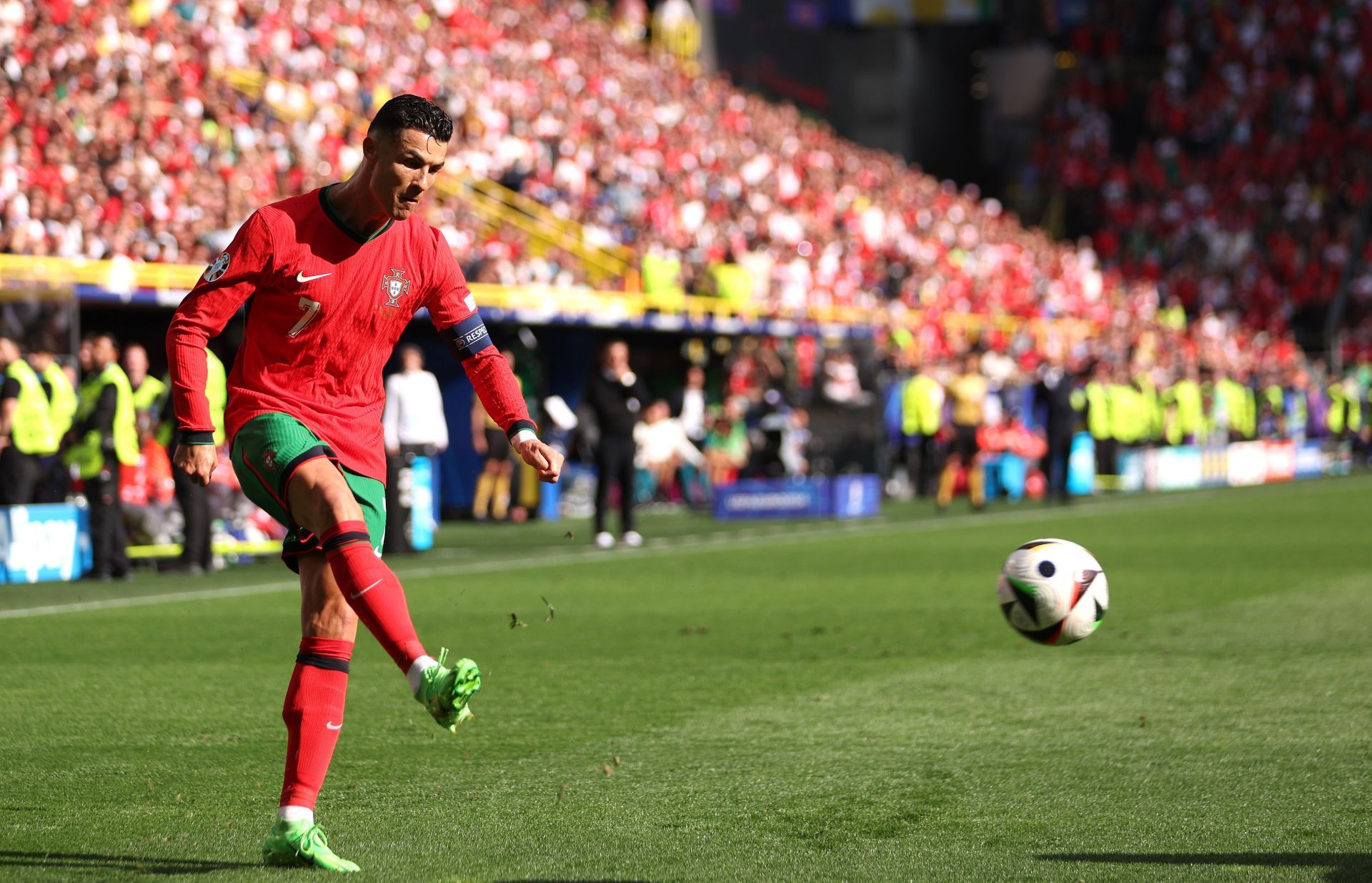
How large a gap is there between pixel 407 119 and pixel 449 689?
1.57 metres

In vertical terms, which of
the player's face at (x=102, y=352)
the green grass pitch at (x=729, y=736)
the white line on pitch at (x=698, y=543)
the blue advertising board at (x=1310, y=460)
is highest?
the player's face at (x=102, y=352)

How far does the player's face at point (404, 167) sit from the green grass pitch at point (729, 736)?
1877 millimetres

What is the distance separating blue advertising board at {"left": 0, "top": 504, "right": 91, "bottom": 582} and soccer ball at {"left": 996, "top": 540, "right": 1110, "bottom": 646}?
9.30 metres

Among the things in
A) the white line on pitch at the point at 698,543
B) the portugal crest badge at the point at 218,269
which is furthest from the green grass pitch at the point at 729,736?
the portugal crest badge at the point at 218,269

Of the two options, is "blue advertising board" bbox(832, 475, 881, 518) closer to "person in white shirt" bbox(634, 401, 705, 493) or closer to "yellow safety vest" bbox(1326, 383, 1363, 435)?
"person in white shirt" bbox(634, 401, 705, 493)

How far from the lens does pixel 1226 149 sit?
47375mm

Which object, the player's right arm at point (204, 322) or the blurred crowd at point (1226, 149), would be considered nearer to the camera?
the player's right arm at point (204, 322)

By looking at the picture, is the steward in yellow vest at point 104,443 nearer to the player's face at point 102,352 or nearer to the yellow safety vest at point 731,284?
the player's face at point 102,352

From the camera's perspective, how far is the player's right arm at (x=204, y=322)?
16.0 ft

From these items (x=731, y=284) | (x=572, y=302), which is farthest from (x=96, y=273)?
(x=731, y=284)

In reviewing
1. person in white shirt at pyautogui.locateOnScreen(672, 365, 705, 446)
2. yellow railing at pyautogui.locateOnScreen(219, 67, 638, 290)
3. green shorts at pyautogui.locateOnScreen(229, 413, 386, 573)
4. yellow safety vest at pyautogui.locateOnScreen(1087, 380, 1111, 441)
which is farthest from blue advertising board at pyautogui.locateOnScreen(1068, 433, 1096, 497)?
green shorts at pyautogui.locateOnScreen(229, 413, 386, 573)

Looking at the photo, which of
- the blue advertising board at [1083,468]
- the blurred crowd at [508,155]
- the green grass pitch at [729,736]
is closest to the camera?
the green grass pitch at [729,736]

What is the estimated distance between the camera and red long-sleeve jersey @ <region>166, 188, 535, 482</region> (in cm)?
496

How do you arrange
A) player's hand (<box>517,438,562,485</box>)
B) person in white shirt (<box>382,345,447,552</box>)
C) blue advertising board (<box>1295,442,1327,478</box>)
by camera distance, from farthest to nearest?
blue advertising board (<box>1295,442,1327,478</box>) < person in white shirt (<box>382,345,447,552</box>) < player's hand (<box>517,438,562,485</box>)
